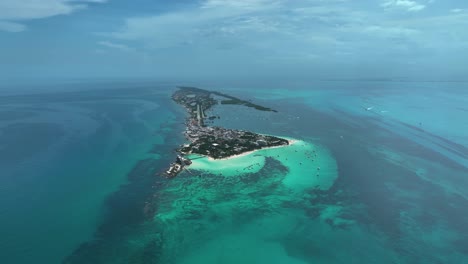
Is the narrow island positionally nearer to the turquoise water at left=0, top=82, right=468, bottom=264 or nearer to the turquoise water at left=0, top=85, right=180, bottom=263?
the turquoise water at left=0, top=82, right=468, bottom=264

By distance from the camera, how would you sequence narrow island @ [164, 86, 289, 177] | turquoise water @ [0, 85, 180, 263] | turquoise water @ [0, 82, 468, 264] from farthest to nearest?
1. narrow island @ [164, 86, 289, 177]
2. turquoise water @ [0, 85, 180, 263]
3. turquoise water @ [0, 82, 468, 264]

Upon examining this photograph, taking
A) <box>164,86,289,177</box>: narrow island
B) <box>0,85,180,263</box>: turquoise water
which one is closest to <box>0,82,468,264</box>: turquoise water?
<box>0,85,180,263</box>: turquoise water

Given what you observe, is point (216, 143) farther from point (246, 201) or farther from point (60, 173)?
point (60, 173)

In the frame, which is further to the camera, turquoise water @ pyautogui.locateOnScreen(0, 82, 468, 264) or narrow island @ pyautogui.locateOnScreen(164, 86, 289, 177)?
narrow island @ pyautogui.locateOnScreen(164, 86, 289, 177)

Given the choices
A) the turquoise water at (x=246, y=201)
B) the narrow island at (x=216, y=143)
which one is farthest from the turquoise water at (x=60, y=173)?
the narrow island at (x=216, y=143)

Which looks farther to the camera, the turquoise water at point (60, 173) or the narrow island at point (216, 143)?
the narrow island at point (216, 143)

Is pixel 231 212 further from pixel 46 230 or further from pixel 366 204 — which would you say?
pixel 46 230

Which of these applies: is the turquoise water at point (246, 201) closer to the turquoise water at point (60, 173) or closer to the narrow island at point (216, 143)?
the turquoise water at point (60, 173)

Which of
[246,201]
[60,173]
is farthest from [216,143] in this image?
[60,173]

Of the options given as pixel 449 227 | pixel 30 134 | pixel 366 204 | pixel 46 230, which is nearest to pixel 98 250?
pixel 46 230
